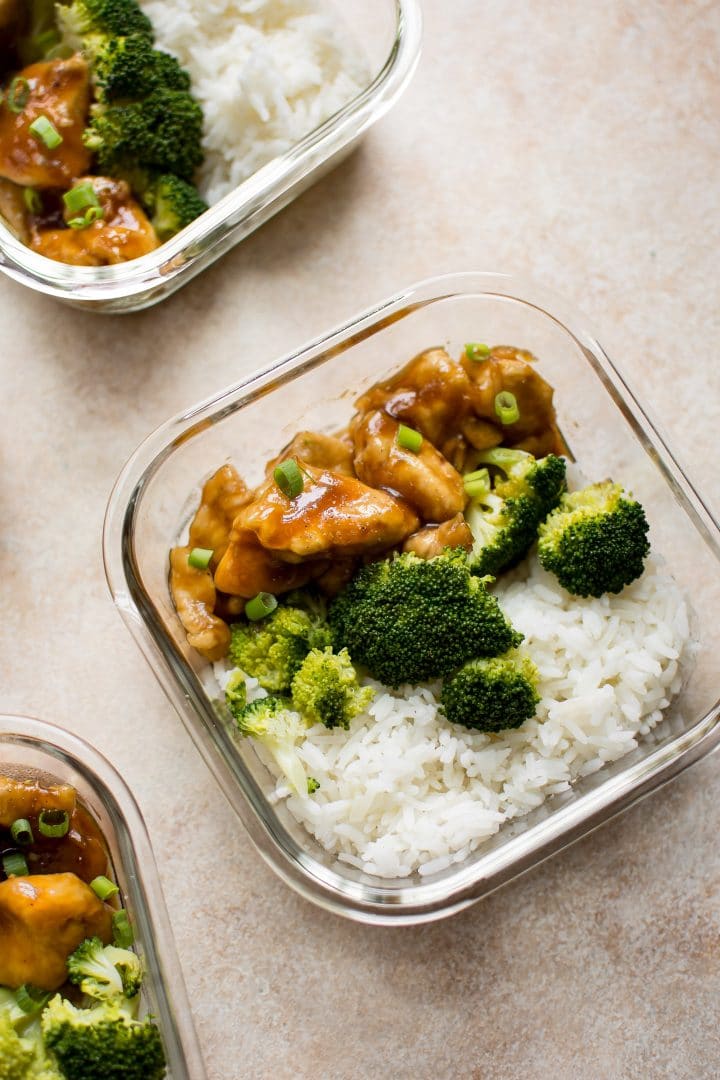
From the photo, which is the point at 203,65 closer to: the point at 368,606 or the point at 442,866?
the point at 368,606

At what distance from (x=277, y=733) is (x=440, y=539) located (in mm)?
664

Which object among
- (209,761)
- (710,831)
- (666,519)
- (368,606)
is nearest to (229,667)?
(209,761)

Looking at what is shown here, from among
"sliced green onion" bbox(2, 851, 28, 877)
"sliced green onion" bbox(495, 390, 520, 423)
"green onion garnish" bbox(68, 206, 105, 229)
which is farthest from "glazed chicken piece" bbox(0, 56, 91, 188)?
"sliced green onion" bbox(2, 851, 28, 877)

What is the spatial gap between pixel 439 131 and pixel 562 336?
2.75 ft

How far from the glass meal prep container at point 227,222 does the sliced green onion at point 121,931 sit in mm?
1649

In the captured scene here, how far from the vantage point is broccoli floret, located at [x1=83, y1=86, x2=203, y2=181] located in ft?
9.28

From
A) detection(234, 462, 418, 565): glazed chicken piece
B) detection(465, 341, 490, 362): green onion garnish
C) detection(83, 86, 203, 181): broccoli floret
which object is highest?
detection(83, 86, 203, 181): broccoli floret

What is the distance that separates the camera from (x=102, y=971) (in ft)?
8.05

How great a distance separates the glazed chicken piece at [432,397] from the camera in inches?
106

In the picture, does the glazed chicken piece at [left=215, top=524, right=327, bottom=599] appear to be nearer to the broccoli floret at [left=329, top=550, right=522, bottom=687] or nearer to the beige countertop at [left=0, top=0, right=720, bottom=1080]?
the broccoli floret at [left=329, top=550, right=522, bottom=687]

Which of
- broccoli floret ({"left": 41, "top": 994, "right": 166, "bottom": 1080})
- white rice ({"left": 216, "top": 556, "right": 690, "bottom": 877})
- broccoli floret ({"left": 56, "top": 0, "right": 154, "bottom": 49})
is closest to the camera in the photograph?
broccoli floret ({"left": 41, "top": 994, "right": 166, "bottom": 1080})

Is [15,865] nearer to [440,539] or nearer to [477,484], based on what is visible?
[440,539]

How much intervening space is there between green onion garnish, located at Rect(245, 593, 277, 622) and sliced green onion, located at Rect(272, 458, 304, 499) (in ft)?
0.93

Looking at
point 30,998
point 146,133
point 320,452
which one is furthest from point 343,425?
point 30,998
